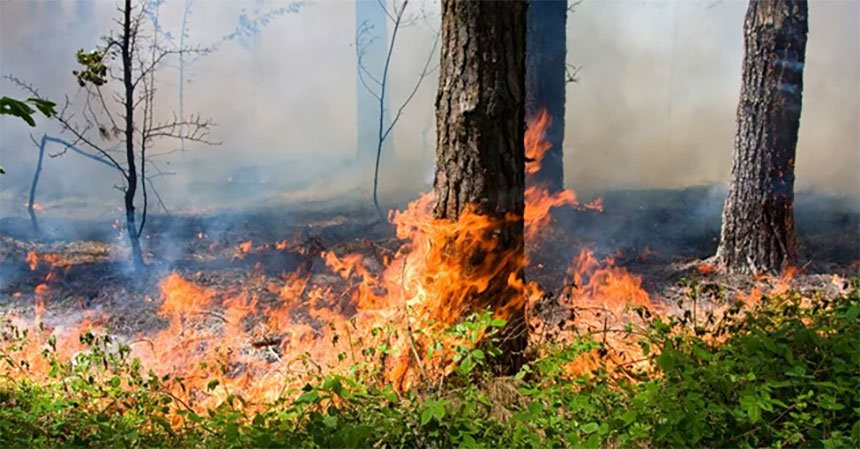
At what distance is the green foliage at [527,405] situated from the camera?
8.66 ft

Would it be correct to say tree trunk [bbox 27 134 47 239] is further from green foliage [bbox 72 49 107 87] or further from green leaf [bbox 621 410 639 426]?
green leaf [bbox 621 410 639 426]

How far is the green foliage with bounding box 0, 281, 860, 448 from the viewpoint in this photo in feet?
8.66

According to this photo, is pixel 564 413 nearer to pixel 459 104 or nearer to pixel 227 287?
pixel 459 104

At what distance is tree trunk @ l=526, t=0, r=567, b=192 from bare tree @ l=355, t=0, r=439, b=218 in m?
0.68

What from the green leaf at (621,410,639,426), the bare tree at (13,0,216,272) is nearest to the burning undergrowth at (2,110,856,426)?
the bare tree at (13,0,216,272)

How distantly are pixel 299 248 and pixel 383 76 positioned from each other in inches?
40.3

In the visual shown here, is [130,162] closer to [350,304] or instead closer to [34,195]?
[34,195]

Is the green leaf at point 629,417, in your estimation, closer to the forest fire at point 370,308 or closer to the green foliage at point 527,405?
the green foliage at point 527,405

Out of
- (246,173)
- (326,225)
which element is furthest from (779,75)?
(246,173)

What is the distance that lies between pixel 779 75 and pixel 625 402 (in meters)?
Result: 2.11

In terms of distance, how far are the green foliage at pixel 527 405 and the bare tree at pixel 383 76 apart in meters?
1.15

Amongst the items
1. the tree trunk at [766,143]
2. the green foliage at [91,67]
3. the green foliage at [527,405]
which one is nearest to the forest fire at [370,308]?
the green foliage at [527,405]

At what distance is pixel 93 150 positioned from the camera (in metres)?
3.62

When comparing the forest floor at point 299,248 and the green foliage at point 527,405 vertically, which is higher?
the forest floor at point 299,248
